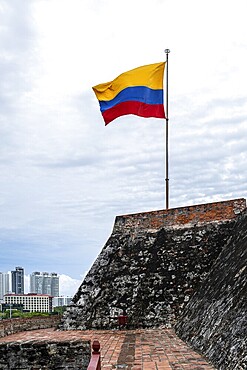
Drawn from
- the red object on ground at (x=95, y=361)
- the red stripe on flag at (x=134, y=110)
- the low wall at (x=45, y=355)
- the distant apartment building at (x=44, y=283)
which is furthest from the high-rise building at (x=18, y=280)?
the red object on ground at (x=95, y=361)

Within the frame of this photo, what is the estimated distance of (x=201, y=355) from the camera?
576cm

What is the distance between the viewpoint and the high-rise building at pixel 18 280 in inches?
1609

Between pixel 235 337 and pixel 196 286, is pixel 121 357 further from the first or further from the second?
pixel 196 286

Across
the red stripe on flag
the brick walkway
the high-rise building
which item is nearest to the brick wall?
the red stripe on flag

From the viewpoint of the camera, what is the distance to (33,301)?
2988cm

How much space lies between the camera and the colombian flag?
37.1ft

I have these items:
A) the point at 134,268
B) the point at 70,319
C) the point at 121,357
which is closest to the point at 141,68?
the point at 134,268

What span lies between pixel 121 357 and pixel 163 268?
4412 mm

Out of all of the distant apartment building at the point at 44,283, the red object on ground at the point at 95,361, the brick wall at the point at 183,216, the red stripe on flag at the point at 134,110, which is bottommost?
the distant apartment building at the point at 44,283

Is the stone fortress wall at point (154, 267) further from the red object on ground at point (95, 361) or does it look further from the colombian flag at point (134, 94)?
the red object on ground at point (95, 361)

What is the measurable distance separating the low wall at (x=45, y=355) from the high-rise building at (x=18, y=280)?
35.1m

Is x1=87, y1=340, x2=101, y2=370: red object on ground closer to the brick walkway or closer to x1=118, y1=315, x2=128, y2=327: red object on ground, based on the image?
the brick walkway

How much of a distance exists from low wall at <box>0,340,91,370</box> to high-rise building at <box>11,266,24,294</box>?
35144 mm

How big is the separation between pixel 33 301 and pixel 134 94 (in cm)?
2165
